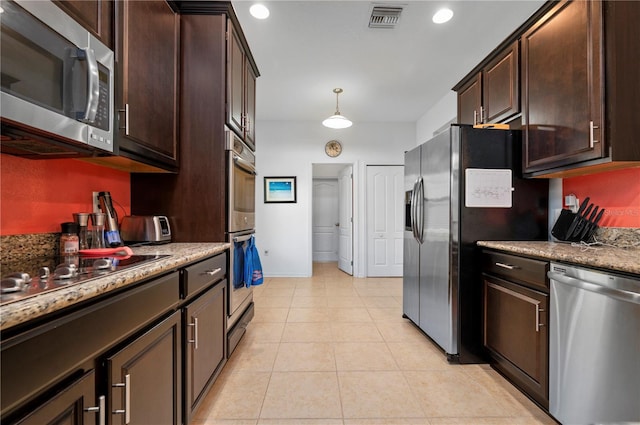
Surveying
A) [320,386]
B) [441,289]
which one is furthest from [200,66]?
[441,289]

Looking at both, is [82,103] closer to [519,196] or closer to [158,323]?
[158,323]

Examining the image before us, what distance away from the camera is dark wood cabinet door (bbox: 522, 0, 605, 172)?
1.69 metres

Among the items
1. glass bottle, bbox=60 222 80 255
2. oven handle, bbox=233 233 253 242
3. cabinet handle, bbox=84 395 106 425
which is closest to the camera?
cabinet handle, bbox=84 395 106 425

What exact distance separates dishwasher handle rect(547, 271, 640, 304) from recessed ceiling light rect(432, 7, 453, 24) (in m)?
2.20

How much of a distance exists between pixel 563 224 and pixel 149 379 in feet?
8.76

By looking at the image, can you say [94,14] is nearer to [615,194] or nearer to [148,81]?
[148,81]

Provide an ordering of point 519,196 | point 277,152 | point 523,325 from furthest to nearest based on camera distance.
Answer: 1. point 277,152
2. point 519,196
3. point 523,325

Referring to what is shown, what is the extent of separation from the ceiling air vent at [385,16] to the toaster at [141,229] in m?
2.38

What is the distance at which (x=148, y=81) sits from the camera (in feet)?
5.54

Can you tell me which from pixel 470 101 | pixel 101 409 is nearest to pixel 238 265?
pixel 101 409

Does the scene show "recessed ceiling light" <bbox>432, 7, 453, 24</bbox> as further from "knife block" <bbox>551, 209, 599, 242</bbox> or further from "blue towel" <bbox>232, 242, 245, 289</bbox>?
"blue towel" <bbox>232, 242, 245, 289</bbox>

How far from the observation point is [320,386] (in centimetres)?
193

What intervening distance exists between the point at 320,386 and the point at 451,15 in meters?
3.10

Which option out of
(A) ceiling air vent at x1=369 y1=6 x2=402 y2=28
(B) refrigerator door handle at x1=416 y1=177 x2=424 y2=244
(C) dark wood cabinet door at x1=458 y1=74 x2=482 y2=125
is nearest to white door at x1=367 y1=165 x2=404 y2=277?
(C) dark wood cabinet door at x1=458 y1=74 x2=482 y2=125
